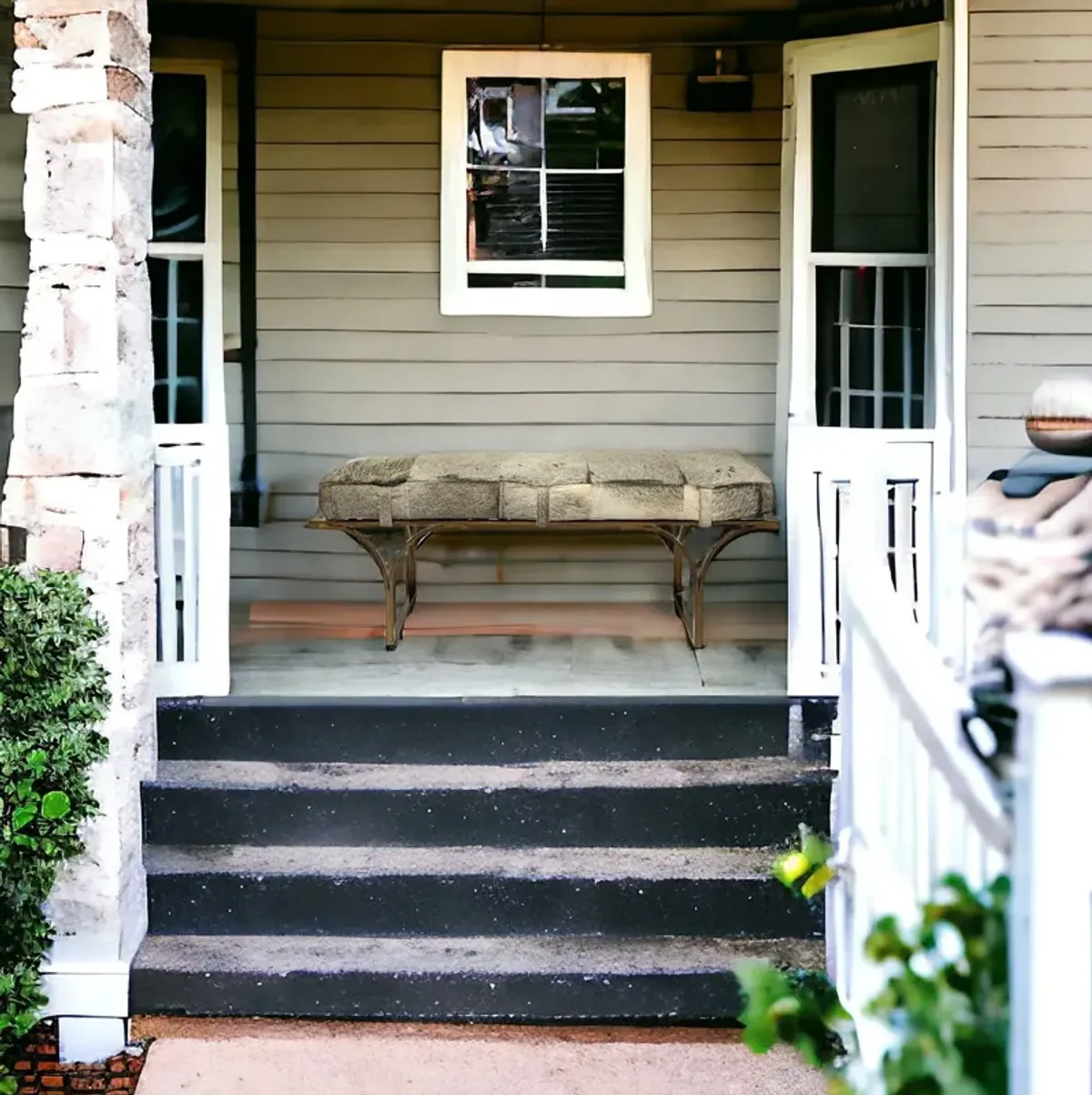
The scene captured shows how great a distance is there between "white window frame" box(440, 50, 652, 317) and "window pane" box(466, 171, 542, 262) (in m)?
0.05

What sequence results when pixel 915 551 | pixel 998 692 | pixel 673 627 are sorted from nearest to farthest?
pixel 998 692 < pixel 915 551 < pixel 673 627

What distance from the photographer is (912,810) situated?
2078 millimetres

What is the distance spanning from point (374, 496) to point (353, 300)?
3.88 feet

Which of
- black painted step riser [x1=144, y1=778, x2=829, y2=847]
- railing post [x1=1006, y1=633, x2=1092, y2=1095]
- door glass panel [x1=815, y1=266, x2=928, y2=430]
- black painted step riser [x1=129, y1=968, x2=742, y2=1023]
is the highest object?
door glass panel [x1=815, y1=266, x2=928, y2=430]

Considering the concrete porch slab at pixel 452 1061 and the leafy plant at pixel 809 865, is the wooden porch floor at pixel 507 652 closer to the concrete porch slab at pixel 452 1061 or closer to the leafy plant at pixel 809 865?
the concrete porch slab at pixel 452 1061

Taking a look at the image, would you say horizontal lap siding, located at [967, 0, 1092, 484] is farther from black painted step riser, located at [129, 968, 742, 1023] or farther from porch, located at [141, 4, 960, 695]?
black painted step riser, located at [129, 968, 742, 1023]

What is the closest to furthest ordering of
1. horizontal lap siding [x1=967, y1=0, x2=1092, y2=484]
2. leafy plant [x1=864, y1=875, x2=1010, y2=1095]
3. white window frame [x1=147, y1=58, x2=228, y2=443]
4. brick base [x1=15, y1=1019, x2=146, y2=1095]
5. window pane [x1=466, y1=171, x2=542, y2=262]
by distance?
leafy plant [x1=864, y1=875, x2=1010, y2=1095] → brick base [x1=15, y1=1019, x2=146, y2=1095] → horizontal lap siding [x1=967, y1=0, x2=1092, y2=484] → white window frame [x1=147, y1=58, x2=228, y2=443] → window pane [x1=466, y1=171, x2=542, y2=262]

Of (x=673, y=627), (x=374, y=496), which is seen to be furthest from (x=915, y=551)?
(x=374, y=496)

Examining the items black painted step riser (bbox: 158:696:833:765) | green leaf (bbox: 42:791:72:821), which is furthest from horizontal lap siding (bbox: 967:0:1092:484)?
green leaf (bbox: 42:791:72:821)

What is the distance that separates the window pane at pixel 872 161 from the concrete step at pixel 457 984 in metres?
2.86

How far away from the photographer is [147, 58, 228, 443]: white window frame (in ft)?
18.1

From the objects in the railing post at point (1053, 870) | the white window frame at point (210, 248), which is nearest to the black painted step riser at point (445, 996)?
the railing post at point (1053, 870)

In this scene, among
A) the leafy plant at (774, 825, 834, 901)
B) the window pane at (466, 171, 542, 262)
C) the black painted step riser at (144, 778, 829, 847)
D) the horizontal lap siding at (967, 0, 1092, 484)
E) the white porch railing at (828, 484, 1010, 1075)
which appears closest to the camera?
the white porch railing at (828, 484, 1010, 1075)

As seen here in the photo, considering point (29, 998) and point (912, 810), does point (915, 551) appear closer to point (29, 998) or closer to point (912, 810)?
point (912, 810)
